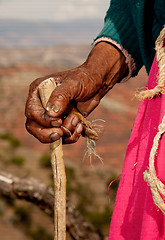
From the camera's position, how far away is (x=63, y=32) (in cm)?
11338

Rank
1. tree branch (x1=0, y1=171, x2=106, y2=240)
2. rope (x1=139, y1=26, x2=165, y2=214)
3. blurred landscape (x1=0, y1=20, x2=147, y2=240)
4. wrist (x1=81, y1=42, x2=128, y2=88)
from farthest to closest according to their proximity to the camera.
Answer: blurred landscape (x1=0, y1=20, x2=147, y2=240) < tree branch (x1=0, y1=171, x2=106, y2=240) < wrist (x1=81, y1=42, x2=128, y2=88) < rope (x1=139, y1=26, x2=165, y2=214)

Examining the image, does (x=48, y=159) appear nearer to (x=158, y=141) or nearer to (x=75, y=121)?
(x=75, y=121)

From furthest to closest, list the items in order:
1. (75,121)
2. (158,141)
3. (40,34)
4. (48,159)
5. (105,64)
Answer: (40,34) → (48,159) → (105,64) → (75,121) → (158,141)

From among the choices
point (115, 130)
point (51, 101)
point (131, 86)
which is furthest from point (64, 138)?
point (131, 86)

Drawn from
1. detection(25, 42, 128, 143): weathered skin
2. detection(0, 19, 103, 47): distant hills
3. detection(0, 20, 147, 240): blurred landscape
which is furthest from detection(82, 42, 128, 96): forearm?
detection(0, 19, 103, 47): distant hills

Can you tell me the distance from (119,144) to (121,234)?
14466mm

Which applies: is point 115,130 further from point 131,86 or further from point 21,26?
point 21,26

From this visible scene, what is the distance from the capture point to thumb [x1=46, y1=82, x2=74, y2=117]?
3.33 ft

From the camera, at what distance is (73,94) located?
1.12m

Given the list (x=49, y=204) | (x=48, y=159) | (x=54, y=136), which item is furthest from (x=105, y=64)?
(x=48, y=159)

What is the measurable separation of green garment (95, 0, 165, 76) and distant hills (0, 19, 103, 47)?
99.6 m

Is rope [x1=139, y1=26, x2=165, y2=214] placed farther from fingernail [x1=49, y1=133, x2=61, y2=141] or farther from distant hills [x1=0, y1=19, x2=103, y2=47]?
distant hills [x1=0, y1=19, x2=103, y2=47]

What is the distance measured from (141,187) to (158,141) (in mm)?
175

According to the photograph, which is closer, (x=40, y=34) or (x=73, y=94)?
(x=73, y=94)
